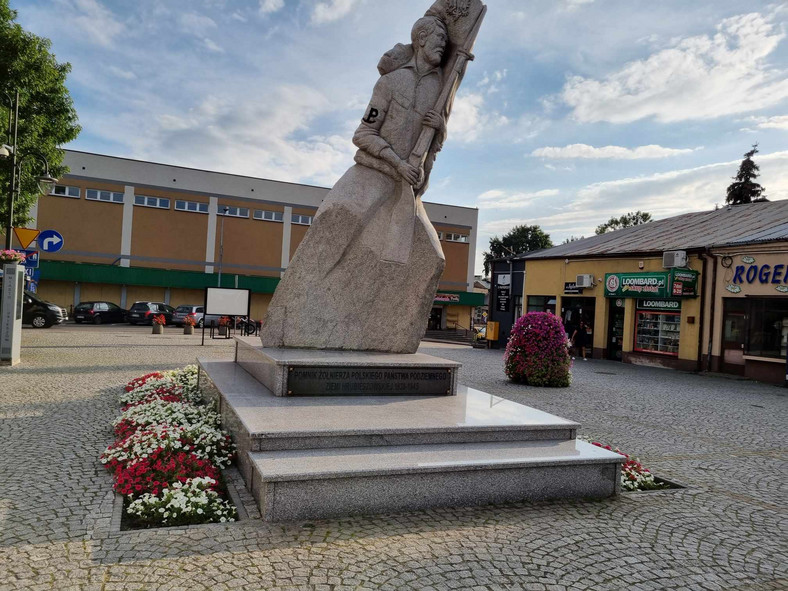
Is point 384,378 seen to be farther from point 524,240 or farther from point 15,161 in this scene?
point 524,240

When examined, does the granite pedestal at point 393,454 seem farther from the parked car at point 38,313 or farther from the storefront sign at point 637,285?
the parked car at point 38,313

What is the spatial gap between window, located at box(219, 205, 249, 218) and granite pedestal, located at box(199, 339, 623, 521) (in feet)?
118

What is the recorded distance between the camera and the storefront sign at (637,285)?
19.4m

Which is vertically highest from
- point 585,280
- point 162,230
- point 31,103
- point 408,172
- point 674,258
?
point 31,103

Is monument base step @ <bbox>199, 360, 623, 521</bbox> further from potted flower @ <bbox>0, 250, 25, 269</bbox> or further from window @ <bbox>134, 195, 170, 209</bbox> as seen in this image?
window @ <bbox>134, 195, 170, 209</bbox>

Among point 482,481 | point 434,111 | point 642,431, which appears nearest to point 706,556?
point 482,481

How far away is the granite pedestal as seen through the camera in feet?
12.9

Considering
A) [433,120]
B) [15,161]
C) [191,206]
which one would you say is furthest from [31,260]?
[191,206]

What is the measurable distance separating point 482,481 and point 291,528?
4.87ft

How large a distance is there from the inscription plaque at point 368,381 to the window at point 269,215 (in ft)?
121

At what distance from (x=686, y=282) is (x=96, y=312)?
1157 inches

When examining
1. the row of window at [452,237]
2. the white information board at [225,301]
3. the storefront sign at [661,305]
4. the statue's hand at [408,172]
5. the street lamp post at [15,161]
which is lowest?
the white information board at [225,301]

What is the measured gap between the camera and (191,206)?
39219mm

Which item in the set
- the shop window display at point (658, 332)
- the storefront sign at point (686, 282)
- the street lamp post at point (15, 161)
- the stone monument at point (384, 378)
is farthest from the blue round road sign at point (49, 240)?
the shop window display at point (658, 332)
